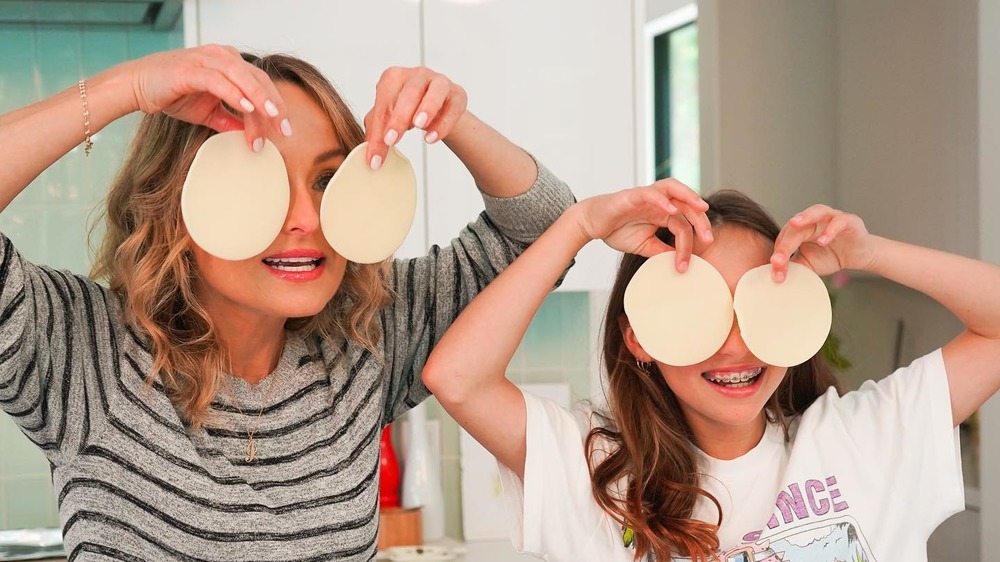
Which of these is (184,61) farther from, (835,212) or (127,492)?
(835,212)

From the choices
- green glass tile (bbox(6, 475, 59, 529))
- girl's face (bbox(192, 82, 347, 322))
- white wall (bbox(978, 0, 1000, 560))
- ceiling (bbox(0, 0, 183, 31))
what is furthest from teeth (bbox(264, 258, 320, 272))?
green glass tile (bbox(6, 475, 59, 529))

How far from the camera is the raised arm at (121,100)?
0.92m

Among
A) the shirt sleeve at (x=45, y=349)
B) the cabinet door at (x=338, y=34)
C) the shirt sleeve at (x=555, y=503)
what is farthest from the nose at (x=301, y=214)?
the cabinet door at (x=338, y=34)

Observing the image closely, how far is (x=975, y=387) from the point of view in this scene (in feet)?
4.10

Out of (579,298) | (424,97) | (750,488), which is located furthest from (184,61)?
(579,298)

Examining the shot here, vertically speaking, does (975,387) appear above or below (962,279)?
below

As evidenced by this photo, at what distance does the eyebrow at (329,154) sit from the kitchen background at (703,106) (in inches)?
44.4

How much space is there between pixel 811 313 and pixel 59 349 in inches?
29.5

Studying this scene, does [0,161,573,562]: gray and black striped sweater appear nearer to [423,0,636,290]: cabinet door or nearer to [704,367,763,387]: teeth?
[704,367,763,387]: teeth

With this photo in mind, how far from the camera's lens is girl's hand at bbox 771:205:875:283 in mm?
1116

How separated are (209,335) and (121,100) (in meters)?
0.28

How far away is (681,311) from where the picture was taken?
113cm

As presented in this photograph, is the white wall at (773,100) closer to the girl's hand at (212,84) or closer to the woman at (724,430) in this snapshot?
the woman at (724,430)

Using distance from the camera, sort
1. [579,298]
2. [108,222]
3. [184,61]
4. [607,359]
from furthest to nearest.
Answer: [579,298] < [607,359] < [108,222] < [184,61]
